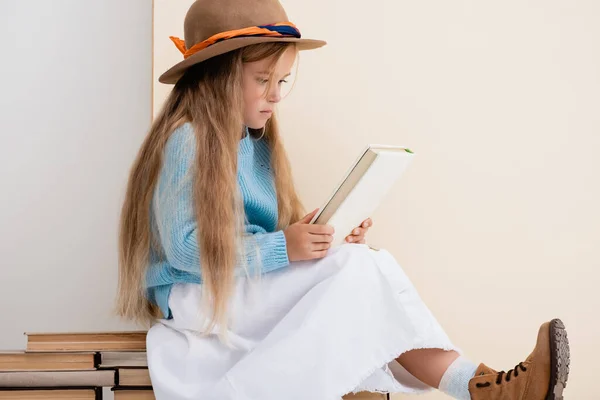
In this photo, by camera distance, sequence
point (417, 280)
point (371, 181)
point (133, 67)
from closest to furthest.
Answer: point (371, 181) → point (417, 280) → point (133, 67)

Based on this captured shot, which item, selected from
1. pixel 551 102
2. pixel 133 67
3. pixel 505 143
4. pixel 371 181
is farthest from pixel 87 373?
pixel 551 102

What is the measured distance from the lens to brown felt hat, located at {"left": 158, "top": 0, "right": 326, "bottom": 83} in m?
1.26

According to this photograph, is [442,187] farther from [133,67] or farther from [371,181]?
[133,67]

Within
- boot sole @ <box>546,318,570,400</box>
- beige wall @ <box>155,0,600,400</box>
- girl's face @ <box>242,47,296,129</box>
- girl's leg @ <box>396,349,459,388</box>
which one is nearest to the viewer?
boot sole @ <box>546,318,570,400</box>

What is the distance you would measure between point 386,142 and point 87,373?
807 mm

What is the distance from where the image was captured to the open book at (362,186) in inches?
45.4

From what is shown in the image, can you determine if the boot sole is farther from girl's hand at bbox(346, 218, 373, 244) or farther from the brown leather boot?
girl's hand at bbox(346, 218, 373, 244)

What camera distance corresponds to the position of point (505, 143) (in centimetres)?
167

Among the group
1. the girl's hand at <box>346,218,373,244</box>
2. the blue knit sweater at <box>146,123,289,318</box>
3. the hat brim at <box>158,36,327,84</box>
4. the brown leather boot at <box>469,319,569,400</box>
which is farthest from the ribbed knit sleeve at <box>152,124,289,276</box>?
the brown leather boot at <box>469,319,569,400</box>

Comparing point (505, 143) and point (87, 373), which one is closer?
point (87, 373)

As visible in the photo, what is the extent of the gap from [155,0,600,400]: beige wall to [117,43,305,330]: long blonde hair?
1.02 ft

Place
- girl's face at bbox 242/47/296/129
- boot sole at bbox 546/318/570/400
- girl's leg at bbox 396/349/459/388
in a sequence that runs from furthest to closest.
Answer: girl's face at bbox 242/47/296/129, girl's leg at bbox 396/349/459/388, boot sole at bbox 546/318/570/400

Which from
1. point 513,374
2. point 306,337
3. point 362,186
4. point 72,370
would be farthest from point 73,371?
point 513,374

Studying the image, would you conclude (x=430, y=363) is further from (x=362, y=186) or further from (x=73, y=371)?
(x=73, y=371)
